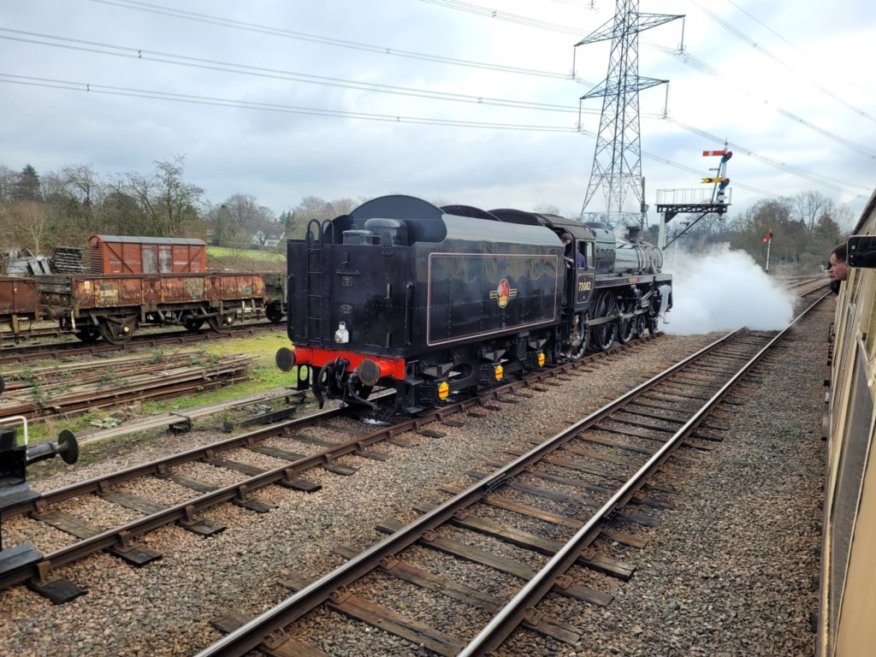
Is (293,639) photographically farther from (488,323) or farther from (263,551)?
(488,323)

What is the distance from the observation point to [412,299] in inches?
291

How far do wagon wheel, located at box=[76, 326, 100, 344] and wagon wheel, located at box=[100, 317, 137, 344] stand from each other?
0.72ft

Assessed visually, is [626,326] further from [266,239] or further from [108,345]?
[266,239]

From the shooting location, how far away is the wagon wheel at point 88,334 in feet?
50.5

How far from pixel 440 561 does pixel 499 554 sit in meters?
0.53

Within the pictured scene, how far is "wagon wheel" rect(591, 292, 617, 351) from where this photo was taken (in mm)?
14602

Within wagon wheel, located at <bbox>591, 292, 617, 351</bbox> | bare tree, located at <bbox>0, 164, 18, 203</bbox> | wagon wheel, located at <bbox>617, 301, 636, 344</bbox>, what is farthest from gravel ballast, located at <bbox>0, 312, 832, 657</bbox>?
bare tree, located at <bbox>0, 164, 18, 203</bbox>

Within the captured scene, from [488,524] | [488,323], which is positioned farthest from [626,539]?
[488,323]

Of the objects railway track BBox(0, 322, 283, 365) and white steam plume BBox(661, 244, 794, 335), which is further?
white steam plume BBox(661, 244, 794, 335)

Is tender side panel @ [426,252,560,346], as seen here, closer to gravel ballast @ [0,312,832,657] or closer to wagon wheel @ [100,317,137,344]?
gravel ballast @ [0,312,832,657]

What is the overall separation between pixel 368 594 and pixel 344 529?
1008mm

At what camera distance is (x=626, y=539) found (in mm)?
5148

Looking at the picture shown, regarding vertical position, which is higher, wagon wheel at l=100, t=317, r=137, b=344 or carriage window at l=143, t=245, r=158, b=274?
carriage window at l=143, t=245, r=158, b=274

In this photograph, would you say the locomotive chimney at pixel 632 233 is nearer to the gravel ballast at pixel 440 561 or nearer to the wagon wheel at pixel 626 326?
Answer: the wagon wheel at pixel 626 326
